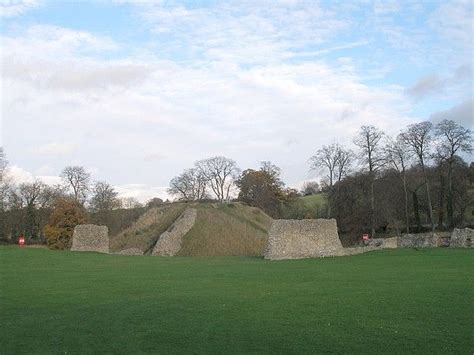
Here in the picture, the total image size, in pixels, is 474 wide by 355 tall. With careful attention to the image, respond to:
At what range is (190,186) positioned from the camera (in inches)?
3745

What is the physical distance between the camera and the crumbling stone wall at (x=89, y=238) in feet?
148

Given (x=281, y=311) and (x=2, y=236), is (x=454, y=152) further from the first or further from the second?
(x=2, y=236)

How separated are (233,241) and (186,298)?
130 ft

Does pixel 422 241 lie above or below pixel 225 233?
below

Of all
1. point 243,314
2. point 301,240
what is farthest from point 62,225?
point 243,314

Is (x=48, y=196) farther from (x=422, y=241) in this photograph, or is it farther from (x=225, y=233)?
(x=422, y=241)

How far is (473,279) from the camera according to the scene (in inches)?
723

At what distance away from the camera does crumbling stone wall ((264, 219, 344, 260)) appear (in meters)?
37.9

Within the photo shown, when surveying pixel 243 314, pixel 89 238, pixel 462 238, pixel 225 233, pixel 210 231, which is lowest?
pixel 243 314

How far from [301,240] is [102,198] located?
169 feet

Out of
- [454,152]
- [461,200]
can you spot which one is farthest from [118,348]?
[461,200]

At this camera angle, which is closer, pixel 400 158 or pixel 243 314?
pixel 243 314

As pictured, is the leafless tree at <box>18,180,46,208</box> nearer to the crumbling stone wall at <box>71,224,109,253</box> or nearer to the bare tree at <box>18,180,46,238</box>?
the bare tree at <box>18,180,46,238</box>

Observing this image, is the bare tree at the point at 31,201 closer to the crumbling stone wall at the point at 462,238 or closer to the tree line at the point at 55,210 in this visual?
the tree line at the point at 55,210
